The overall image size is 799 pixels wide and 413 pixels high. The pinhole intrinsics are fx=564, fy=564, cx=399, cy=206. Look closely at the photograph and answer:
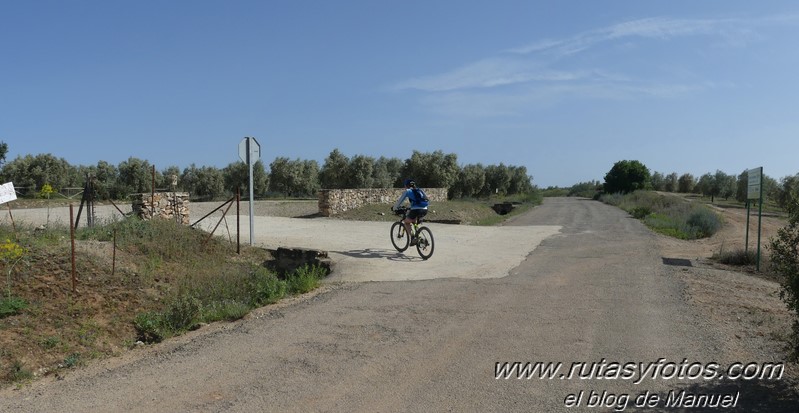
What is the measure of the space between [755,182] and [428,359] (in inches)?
A: 469

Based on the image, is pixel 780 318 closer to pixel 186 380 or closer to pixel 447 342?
pixel 447 342

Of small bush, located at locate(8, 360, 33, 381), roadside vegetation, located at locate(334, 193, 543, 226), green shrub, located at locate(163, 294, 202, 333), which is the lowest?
small bush, located at locate(8, 360, 33, 381)

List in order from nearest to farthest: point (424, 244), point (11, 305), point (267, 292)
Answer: point (11, 305) → point (267, 292) → point (424, 244)

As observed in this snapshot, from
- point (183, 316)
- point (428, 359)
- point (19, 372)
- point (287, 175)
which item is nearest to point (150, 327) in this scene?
point (183, 316)

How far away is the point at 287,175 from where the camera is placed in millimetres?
66312

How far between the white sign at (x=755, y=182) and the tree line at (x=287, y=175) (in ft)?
144

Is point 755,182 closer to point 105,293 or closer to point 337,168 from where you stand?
point 105,293

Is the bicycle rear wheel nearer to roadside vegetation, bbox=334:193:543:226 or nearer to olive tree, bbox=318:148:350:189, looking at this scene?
roadside vegetation, bbox=334:193:543:226

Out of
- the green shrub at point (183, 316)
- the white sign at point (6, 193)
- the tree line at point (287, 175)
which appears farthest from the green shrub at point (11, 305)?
the tree line at point (287, 175)

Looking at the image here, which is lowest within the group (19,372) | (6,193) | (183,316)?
(19,372)

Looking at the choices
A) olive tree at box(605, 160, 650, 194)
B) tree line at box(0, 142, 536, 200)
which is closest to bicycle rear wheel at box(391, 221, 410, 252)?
tree line at box(0, 142, 536, 200)

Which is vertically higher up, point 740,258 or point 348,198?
point 348,198

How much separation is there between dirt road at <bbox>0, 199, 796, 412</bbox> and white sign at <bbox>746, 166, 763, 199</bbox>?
254 inches

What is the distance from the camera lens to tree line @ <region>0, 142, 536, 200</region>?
53.0 meters
